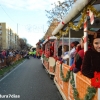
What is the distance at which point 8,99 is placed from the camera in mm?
8055

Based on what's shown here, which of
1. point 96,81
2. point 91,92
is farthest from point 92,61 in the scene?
point 91,92

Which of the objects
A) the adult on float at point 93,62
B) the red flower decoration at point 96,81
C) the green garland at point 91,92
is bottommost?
Result: the green garland at point 91,92

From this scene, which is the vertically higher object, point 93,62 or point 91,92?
point 93,62

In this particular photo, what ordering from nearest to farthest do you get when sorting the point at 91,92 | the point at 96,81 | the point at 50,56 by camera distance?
the point at 96,81 → the point at 91,92 → the point at 50,56

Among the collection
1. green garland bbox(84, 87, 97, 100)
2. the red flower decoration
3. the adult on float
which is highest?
the adult on float

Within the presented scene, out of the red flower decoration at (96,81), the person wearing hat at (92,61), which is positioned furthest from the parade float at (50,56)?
the red flower decoration at (96,81)

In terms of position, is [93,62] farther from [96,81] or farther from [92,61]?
[96,81]

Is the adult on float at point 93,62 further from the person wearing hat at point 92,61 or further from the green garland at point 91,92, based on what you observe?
the green garland at point 91,92

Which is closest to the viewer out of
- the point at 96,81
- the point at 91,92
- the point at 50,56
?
the point at 96,81

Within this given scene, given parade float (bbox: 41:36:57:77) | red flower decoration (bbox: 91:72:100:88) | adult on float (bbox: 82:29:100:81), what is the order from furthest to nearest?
parade float (bbox: 41:36:57:77)
adult on float (bbox: 82:29:100:81)
red flower decoration (bbox: 91:72:100:88)

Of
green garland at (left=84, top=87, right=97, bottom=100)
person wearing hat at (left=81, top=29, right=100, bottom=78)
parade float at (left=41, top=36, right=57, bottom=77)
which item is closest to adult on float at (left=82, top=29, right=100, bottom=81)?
person wearing hat at (left=81, top=29, right=100, bottom=78)

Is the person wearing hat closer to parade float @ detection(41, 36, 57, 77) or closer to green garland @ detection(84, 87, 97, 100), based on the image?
green garland @ detection(84, 87, 97, 100)

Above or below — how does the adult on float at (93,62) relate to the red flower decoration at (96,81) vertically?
above

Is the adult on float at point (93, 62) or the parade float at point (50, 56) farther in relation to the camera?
the parade float at point (50, 56)
